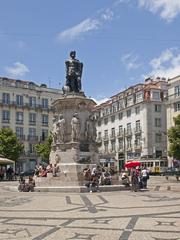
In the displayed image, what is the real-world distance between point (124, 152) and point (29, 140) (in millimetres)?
19516

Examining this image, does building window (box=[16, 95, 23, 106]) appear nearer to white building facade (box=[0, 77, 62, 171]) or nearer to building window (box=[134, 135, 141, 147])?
white building facade (box=[0, 77, 62, 171])

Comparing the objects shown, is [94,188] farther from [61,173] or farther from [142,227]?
[142,227]

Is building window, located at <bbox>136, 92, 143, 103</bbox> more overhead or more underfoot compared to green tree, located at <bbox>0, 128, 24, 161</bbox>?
more overhead

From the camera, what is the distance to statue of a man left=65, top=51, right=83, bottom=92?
32.4m

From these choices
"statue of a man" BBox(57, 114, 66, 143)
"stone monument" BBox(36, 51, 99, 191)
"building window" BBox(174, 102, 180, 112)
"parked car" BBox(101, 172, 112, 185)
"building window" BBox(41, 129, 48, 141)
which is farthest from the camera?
"building window" BBox(41, 129, 48, 141)

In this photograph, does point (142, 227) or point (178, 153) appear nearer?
point (142, 227)

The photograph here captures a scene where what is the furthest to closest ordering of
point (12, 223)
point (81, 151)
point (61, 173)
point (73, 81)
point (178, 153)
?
point (178, 153)
point (73, 81)
point (81, 151)
point (61, 173)
point (12, 223)

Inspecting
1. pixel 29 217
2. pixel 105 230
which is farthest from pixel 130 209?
pixel 105 230

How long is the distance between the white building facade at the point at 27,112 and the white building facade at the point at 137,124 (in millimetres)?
13878

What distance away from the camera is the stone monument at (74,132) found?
97.0ft

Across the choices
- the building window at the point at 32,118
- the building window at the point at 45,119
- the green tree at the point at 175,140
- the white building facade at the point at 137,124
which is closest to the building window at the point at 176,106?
the white building facade at the point at 137,124

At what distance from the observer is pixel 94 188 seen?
83.8 ft

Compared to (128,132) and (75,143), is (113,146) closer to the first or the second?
(128,132)

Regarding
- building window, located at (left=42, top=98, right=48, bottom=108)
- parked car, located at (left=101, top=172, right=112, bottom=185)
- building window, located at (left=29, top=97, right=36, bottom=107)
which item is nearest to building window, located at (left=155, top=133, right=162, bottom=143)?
building window, located at (left=42, top=98, right=48, bottom=108)
